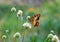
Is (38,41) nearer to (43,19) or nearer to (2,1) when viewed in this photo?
(43,19)

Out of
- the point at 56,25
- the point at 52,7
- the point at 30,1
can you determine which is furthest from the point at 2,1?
the point at 56,25

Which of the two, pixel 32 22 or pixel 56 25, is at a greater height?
pixel 56 25

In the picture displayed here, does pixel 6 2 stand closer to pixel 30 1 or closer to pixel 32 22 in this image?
pixel 30 1

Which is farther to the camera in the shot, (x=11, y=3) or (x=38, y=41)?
(x=11, y=3)

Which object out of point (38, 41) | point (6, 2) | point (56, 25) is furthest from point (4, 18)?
point (38, 41)

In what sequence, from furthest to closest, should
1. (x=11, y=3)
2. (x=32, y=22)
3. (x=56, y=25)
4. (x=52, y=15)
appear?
1. (x=11, y=3)
2. (x=52, y=15)
3. (x=56, y=25)
4. (x=32, y=22)

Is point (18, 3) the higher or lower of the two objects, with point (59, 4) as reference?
higher

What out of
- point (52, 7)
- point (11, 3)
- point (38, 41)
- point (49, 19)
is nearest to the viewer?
point (38, 41)

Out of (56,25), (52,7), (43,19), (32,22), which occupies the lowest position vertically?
(32,22)

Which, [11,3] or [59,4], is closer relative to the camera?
[59,4]
